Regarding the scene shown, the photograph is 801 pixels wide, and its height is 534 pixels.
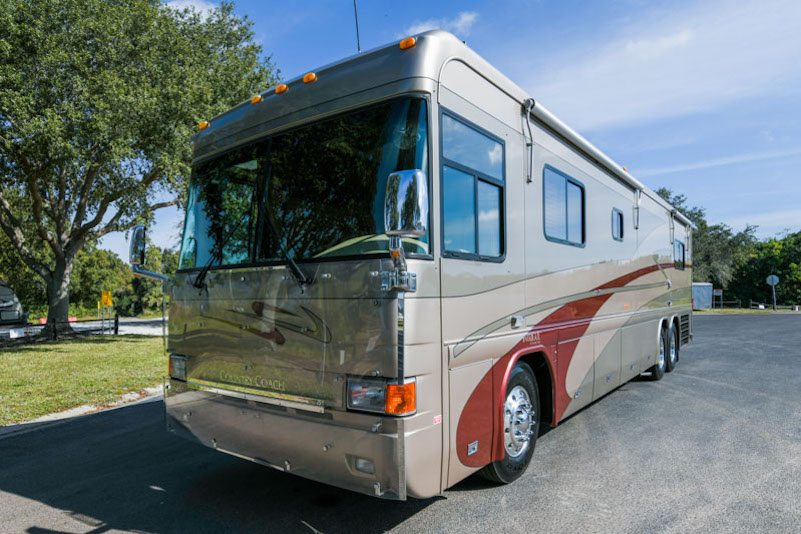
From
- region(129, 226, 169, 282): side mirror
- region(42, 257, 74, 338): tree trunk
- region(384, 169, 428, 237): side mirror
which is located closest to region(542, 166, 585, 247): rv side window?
region(384, 169, 428, 237): side mirror

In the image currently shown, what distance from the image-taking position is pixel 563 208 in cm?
516

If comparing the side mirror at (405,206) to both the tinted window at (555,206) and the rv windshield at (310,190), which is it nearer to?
the rv windshield at (310,190)

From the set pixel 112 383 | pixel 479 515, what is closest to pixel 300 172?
pixel 479 515

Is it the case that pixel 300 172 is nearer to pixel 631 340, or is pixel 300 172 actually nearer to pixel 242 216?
pixel 242 216

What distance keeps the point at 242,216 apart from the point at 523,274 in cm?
228

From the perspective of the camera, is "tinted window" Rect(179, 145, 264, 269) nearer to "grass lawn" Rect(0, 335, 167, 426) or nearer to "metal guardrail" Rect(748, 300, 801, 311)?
"grass lawn" Rect(0, 335, 167, 426)

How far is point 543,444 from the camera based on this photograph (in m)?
5.29

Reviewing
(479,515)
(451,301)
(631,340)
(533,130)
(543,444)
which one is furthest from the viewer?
(631,340)

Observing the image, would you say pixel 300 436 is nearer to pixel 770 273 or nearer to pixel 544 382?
pixel 544 382

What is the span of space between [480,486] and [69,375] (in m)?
8.93

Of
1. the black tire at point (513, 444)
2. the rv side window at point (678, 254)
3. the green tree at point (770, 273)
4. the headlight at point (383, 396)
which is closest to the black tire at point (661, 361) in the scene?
the rv side window at point (678, 254)

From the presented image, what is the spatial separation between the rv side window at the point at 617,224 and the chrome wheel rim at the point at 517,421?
308cm

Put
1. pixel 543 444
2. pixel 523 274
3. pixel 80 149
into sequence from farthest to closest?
pixel 80 149 < pixel 543 444 < pixel 523 274

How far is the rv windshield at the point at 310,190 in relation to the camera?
10.7 ft
